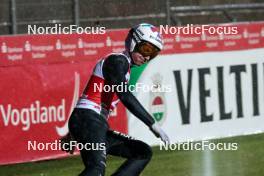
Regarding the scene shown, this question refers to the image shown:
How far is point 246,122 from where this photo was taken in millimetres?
15680

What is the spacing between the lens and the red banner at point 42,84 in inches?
490

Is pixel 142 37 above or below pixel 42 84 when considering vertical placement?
above

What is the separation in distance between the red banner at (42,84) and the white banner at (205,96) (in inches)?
27.3

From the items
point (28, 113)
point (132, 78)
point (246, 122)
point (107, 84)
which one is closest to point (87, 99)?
point (107, 84)

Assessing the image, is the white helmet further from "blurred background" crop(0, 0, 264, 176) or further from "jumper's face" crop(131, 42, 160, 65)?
"blurred background" crop(0, 0, 264, 176)

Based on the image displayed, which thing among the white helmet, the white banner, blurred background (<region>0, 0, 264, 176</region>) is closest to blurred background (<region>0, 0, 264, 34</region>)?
blurred background (<region>0, 0, 264, 176</region>)

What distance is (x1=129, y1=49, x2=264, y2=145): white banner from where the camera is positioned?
1434 centimetres

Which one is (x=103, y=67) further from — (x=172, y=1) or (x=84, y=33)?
(x=172, y=1)

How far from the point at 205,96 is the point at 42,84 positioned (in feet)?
10.8

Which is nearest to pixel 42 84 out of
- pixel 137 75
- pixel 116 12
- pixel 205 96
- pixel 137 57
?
pixel 137 75

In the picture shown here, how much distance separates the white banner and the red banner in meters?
0.69

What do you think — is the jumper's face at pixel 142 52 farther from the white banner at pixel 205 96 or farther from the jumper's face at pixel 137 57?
the white banner at pixel 205 96

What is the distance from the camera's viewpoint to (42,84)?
12.9 metres

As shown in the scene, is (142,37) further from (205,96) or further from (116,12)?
(116,12)
